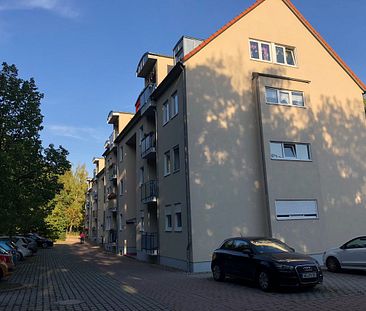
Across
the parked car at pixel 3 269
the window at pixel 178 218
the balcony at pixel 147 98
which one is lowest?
the parked car at pixel 3 269

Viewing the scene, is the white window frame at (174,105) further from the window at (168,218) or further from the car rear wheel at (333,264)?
the car rear wheel at (333,264)

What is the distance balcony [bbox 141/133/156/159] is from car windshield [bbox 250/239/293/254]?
11440 millimetres

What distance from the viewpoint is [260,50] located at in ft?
68.2

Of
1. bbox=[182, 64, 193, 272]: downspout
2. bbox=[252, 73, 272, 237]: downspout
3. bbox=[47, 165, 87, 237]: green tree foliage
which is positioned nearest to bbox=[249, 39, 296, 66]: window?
bbox=[252, 73, 272, 237]: downspout

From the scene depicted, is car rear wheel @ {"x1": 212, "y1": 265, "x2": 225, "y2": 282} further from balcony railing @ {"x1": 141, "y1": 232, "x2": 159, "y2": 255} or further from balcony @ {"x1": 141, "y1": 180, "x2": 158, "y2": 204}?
balcony @ {"x1": 141, "y1": 180, "x2": 158, "y2": 204}

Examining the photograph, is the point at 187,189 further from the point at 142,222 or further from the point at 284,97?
the point at 142,222

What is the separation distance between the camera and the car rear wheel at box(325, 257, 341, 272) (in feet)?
50.0

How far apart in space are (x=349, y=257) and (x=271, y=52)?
11600 mm

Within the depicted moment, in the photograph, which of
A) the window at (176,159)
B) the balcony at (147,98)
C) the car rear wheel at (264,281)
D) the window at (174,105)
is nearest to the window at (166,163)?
the window at (176,159)

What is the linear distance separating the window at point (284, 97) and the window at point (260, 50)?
1972 mm

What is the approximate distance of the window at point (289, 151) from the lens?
63.5 feet

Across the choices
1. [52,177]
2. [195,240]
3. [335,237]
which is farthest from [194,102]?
[335,237]

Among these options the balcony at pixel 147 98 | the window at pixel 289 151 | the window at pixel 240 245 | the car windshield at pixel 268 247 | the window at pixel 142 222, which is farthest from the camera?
the window at pixel 142 222

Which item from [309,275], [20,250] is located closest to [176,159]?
[309,275]
